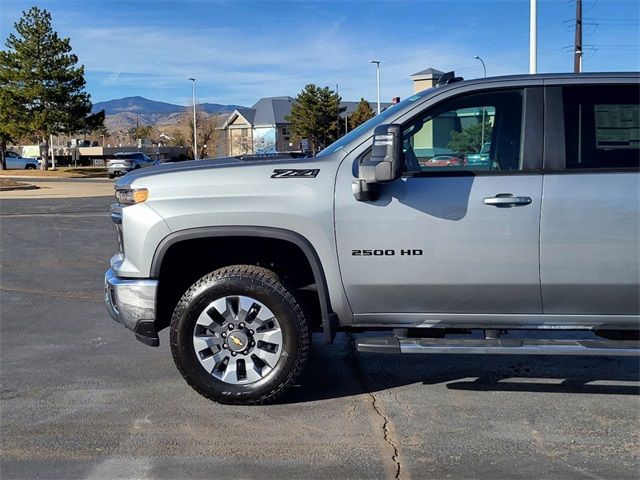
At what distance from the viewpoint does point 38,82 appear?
156 feet

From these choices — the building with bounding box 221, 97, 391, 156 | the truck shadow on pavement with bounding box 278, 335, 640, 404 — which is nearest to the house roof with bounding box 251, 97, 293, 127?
the building with bounding box 221, 97, 391, 156

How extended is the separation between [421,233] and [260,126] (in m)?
82.6

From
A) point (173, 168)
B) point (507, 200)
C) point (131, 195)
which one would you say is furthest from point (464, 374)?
point (131, 195)

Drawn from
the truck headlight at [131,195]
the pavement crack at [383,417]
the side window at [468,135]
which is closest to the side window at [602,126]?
the side window at [468,135]

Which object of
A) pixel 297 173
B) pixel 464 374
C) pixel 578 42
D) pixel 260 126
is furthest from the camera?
pixel 260 126

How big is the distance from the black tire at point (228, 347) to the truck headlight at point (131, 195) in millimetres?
679

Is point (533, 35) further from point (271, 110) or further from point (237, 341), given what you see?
point (271, 110)

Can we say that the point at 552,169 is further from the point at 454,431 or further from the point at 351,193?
the point at 454,431

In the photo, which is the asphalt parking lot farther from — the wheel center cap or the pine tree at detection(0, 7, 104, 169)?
the pine tree at detection(0, 7, 104, 169)

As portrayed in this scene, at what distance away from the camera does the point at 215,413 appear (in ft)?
14.8

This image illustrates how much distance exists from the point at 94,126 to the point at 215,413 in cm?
4953

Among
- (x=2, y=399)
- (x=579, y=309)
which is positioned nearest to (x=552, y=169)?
(x=579, y=309)

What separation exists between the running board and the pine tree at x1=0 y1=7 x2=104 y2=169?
4795 cm

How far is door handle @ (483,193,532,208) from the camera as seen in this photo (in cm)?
430
